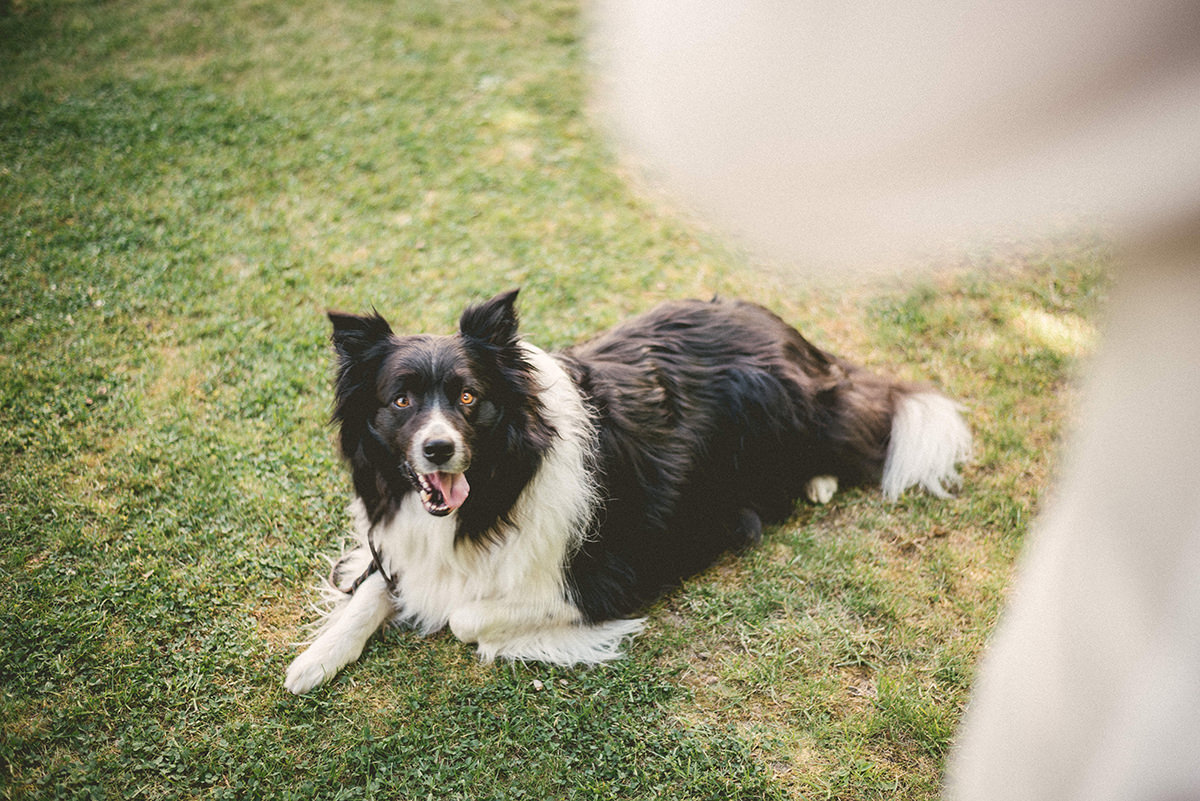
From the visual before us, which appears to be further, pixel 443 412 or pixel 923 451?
pixel 923 451

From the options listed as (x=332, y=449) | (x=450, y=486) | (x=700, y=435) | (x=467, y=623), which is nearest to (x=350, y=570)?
(x=467, y=623)

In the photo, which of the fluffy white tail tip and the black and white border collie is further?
the fluffy white tail tip

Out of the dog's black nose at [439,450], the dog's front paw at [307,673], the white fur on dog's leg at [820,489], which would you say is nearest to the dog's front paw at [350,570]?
the dog's front paw at [307,673]

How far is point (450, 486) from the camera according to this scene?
9.82 ft

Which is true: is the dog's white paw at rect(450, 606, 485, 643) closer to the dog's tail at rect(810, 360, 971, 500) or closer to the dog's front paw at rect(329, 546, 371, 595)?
the dog's front paw at rect(329, 546, 371, 595)

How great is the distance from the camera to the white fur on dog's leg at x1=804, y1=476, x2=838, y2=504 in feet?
13.0

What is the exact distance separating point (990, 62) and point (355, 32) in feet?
28.0

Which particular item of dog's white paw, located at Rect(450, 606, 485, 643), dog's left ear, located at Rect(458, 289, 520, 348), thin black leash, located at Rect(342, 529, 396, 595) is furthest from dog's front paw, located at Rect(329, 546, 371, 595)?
dog's left ear, located at Rect(458, 289, 520, 348)

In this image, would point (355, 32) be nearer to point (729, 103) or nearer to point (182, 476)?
point (182, 476)

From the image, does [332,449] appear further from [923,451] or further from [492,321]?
[923,451]

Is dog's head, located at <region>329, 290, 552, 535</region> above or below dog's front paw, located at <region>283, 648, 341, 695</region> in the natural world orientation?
above

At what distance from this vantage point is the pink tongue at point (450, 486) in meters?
2.98

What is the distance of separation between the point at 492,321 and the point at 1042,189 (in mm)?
2658

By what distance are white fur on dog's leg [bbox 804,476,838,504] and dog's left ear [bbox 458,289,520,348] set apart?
1755 millimetres
